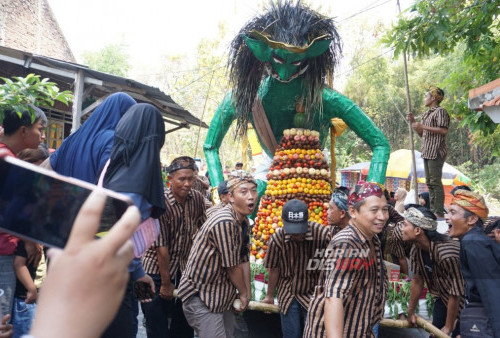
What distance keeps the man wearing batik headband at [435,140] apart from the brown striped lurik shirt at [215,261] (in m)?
3.77

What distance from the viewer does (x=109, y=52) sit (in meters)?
34.1

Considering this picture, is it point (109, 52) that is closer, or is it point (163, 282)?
point (163, 282)

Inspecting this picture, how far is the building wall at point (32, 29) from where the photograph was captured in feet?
53.6

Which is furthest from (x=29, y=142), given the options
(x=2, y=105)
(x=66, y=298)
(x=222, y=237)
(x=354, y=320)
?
(x=66, y=298)

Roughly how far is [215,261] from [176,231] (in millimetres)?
906

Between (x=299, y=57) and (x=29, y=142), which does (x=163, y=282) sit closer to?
(x=29, y=142)

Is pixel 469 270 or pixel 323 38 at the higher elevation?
pixel 323 38

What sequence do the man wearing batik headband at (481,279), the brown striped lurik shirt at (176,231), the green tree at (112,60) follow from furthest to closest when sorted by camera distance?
1. the green tree at (112,60)
2. the brown striped lurik shirt at (176,231)
3. the man wearing batik headband at (481,279)

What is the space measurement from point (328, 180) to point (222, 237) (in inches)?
101

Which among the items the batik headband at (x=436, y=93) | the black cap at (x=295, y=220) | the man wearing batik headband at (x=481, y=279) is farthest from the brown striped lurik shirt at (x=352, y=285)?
the batik headband at (x=436, y=93)

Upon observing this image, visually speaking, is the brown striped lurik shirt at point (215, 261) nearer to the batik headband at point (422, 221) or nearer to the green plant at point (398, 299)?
the batik headband at point (422, 221)

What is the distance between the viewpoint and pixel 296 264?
3980mm

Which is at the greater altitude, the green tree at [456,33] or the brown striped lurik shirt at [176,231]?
the green tree at [456,33]

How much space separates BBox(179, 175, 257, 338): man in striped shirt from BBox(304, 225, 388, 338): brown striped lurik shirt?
30.9 inches
